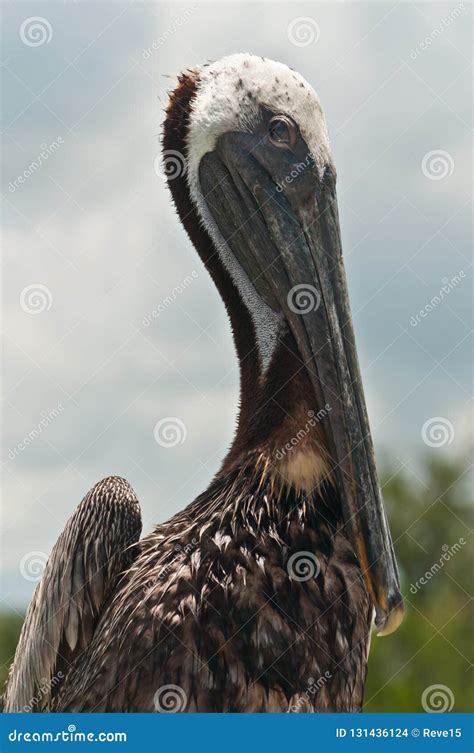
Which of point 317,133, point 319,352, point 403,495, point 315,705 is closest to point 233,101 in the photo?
point 317,133

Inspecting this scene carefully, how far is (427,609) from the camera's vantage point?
3219 centimetres

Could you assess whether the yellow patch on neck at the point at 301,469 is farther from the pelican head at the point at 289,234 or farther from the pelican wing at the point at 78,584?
the pelican wing at the point at 78,584

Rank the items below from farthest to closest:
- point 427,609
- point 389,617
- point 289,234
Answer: point 427,609
point 289,234
point 389,617

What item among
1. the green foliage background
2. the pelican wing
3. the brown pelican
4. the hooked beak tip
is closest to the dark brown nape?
the brown pelican

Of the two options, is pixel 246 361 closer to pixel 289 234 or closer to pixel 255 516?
pixel 289 234

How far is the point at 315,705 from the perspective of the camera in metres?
4.65

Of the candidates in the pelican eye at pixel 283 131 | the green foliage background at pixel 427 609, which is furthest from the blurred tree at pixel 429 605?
the pelican eye at pixel 283 131

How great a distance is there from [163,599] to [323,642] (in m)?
0.77

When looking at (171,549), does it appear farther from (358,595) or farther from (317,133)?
(317,133)

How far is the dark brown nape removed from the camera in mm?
4961

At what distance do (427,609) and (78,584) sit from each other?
28.5 meters

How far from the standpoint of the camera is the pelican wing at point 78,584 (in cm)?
519

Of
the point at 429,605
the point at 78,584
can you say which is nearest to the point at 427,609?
the point at 429,605

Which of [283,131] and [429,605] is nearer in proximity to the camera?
[283,131]
